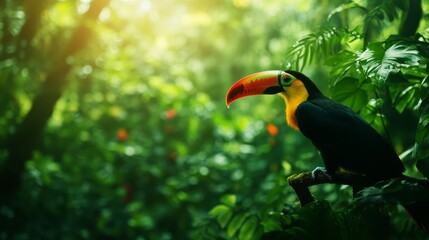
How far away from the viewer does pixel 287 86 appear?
247 cm

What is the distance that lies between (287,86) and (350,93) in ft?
0.95

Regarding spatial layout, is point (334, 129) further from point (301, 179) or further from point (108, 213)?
point (108, 213)

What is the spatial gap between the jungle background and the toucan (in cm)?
102

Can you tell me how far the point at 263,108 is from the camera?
6.75 m

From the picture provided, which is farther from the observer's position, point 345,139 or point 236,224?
point 236,224

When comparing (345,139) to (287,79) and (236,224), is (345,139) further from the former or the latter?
(236,224)

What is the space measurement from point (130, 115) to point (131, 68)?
1.89 ft

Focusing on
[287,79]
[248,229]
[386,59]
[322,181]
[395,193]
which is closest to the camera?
[395,193]

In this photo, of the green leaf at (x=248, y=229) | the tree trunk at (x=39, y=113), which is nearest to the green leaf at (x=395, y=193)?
the green leaf at (x=248, y=229)

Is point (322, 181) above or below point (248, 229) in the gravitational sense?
above

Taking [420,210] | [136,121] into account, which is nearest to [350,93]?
[420,210]

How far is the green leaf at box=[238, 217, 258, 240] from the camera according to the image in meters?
2.73

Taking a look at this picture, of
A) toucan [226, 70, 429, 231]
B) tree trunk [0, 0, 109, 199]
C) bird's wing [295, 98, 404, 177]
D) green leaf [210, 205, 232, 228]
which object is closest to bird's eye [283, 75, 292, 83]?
toucan [226, 70, 429, 231]

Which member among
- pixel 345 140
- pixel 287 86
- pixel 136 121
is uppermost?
pixel 136 121
